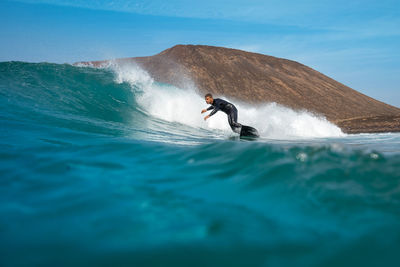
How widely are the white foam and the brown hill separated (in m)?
23.1

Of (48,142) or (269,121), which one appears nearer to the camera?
(48,142)

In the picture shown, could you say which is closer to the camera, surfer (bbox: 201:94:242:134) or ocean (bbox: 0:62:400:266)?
ocean (bbox: 0:62:400:266)

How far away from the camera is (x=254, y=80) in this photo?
137 feet

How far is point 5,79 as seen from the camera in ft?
32.8

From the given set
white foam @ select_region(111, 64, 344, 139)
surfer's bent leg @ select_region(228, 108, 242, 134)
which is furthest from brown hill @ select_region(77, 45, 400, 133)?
surfer's bent leg @ select_region(228, 108, 242, 134)

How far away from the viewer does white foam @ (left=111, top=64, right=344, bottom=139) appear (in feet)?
38.8

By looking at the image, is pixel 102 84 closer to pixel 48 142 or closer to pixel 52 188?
pixel 48 142

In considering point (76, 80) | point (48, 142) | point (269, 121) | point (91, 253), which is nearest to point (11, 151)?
point (48, 142)

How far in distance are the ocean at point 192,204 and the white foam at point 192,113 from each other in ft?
23.1

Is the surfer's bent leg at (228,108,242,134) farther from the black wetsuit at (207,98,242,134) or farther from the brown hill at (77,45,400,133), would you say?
the brown hill at (77,45,400,133)

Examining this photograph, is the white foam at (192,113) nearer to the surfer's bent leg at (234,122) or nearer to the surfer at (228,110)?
the surfer at (228,110)

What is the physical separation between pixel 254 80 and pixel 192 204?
40.8 meters

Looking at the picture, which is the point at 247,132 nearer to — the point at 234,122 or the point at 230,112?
the point at 234,122

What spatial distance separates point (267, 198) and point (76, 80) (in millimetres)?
11006
